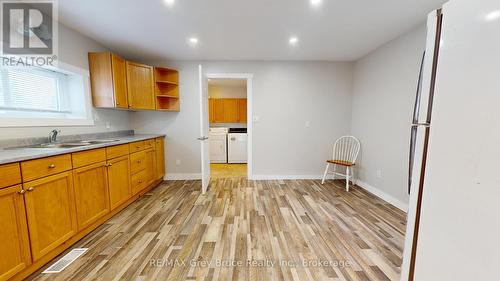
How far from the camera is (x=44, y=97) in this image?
2.23 metres

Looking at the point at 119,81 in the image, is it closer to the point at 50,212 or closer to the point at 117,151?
the point at 117,151

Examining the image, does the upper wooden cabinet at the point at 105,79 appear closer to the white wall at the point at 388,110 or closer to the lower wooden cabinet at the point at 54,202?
the lower wooden cabinet at the point at 54,202

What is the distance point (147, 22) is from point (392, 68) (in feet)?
10.6

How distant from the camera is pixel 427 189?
33.6 inches

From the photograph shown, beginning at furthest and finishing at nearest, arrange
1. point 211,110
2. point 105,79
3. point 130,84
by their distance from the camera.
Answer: point 211,110, point 130,84, point 105,79

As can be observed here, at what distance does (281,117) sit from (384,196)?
6.81ft

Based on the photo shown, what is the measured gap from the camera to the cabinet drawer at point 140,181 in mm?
2664

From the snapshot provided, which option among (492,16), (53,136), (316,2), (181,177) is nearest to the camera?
(492,16)

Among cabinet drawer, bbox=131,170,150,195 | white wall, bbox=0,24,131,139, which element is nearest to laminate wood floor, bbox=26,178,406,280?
cabinet drawer, bbox=131,170,150,195

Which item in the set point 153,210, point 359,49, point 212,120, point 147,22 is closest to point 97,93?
point 147,22

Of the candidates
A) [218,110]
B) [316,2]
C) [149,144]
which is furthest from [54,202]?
[218,110]

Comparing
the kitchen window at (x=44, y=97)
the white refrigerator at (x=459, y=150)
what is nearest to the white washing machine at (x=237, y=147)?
the kitchen window at (x=44, y=97)

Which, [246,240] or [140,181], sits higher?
[140,181]

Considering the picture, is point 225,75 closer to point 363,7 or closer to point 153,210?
point 363,7
